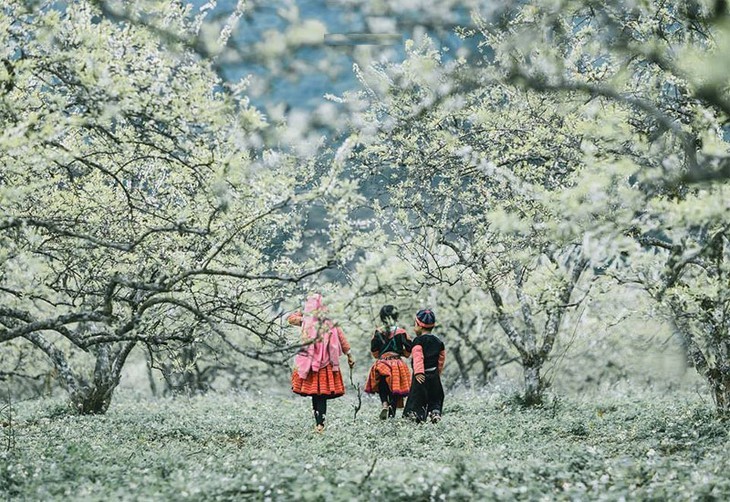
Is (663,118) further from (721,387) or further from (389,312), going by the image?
(389,312)

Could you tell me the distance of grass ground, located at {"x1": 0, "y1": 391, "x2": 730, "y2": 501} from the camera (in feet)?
22.1

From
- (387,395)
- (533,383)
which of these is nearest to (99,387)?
A: (387,395)

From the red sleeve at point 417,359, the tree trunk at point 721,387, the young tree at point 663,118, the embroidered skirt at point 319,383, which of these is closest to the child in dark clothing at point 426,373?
the red sleeve at point 417,359

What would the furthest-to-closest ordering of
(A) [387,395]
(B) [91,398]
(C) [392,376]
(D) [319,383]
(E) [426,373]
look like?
(B) [91,398] < (A) [387,395] < (C) [392,376] < (E) [426,373] < (D) [319,383]

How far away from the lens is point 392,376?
44.0 feet

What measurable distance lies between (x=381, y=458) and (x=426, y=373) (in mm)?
4003

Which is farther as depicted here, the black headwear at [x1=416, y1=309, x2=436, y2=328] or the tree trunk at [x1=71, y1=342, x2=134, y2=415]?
the tree trunk at [x1=71, y1=342, x2=134, y2=415]

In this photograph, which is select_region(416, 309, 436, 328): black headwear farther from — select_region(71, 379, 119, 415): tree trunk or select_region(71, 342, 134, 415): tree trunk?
select_region(71, 379, 119, 415): tree trunk

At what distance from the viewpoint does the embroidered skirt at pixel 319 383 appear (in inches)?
473

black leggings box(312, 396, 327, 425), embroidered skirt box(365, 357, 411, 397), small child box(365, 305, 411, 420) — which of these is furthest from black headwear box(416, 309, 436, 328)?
black leggings box(312, 396, 327, 425)

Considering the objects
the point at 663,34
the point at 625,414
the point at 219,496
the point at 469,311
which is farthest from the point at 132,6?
the point at 469,311

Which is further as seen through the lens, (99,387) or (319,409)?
(99,387)

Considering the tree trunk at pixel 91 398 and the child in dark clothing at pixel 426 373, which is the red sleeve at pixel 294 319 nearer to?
the child in dark clothing at pixel 426 373

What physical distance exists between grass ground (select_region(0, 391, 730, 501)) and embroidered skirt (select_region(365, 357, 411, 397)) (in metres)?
0.66
